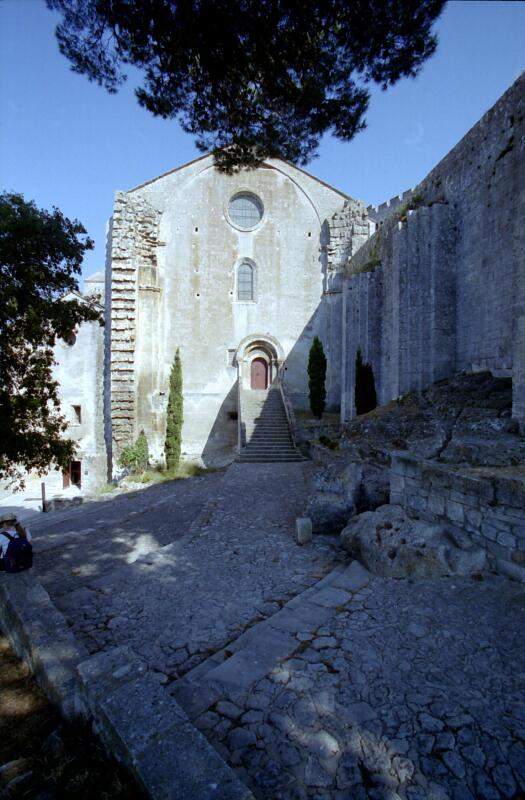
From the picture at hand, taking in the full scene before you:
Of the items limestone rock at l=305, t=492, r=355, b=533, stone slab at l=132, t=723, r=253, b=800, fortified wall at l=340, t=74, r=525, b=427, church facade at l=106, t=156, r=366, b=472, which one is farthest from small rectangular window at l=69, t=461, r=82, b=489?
stone slab at l=132, t=723, r=253, b=800

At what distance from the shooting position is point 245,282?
20453mm

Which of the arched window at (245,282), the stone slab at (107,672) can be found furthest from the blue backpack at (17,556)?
the arched window at (245,282)

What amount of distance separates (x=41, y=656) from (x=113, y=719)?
4.49 ft

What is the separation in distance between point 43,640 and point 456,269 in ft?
45.1

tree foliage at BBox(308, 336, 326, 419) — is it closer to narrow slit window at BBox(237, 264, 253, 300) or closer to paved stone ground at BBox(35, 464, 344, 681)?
narrow slit window at BBox(237, 264, 253, 300)

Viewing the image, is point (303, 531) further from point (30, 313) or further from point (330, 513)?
point (30, 313)

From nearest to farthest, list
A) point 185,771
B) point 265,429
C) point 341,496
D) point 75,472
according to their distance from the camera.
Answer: point 185,771 < point 341,496 < point 265,429 < point 75,472

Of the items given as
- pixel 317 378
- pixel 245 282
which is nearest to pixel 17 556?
pixel 317 378

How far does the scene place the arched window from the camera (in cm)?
2038

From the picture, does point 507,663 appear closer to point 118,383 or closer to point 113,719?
point 113,719

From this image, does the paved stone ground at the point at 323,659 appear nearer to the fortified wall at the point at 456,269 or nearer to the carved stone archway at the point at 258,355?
the fortified wall at the point at 456,269

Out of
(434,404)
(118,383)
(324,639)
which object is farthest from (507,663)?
(118,383)

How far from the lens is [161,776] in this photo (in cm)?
215

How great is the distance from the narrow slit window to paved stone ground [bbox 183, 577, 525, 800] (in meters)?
18.1
